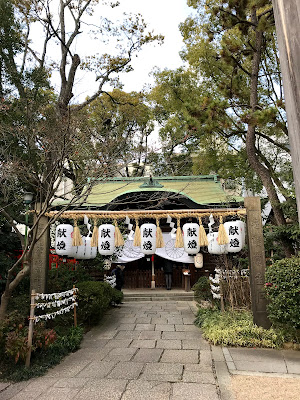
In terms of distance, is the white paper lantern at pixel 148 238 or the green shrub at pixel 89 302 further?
the white paper lantern at pixel 148 238

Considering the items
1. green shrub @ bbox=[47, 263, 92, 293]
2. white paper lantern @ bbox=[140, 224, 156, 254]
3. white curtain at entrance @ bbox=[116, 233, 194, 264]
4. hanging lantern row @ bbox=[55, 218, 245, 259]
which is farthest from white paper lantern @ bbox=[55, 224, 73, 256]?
white curtain at entrance @ bbox=[116, 233, 194, 264]

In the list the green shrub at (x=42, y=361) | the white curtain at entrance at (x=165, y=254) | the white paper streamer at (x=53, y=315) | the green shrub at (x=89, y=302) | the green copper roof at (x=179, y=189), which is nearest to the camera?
the green shrub at (x=42, y=361)

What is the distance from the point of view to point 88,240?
914 cm

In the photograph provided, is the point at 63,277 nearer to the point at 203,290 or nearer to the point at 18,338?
the point at 18,338

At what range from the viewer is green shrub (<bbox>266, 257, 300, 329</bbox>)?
19.1 ft

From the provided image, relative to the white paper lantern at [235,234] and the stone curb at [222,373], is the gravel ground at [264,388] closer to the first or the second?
the stone curb at [222,373]

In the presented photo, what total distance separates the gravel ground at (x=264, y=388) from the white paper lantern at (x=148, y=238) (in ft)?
13.2

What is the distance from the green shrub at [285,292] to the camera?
5.83m

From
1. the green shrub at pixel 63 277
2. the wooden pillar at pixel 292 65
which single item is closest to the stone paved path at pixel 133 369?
the green shrub at pixel 63 277

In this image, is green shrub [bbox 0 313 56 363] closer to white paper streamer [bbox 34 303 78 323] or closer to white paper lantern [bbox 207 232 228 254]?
white paper streamer [bbox 34 303 78 323]

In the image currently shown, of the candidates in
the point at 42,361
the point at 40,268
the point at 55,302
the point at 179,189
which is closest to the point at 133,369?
the point at 42,361

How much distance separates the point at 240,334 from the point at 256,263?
168 centimetres

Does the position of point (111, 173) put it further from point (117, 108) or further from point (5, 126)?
point (117, 108)

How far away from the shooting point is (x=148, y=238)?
8148 mm
